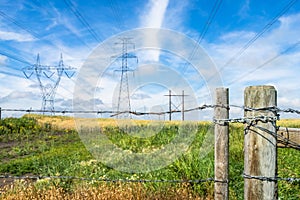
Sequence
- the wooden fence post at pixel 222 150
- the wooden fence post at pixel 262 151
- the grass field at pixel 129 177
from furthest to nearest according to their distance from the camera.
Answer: the grass field at pixel 129 177
the wooden fence post at pixel 222 150
the wooden fence post at pixel 262 151

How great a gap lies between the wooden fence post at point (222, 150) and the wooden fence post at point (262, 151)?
361 millimetres

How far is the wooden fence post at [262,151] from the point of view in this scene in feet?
8.33

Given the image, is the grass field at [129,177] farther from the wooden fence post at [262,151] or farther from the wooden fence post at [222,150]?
the wooden fence post at [262,151]

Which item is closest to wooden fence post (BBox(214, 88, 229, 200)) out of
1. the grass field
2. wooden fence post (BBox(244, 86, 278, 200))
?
wooden fence post (BBox(244, 86, 278, 200))

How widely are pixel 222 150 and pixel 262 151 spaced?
49cm

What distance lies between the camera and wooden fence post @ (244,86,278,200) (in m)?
2.54

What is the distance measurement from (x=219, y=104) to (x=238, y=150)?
6644 mm

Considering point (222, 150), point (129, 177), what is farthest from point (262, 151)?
point (129, 177)

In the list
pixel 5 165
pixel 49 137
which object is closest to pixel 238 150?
pixel 5 165

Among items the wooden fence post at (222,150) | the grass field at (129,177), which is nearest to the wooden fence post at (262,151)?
the wooden fence post at (222,150)

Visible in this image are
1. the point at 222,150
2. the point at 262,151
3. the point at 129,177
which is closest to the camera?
the point at 262,151

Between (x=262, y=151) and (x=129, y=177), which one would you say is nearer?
(x=262, y=151)

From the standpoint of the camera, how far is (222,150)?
298 centimetres

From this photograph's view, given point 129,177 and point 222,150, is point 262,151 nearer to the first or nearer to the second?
point 222,150
